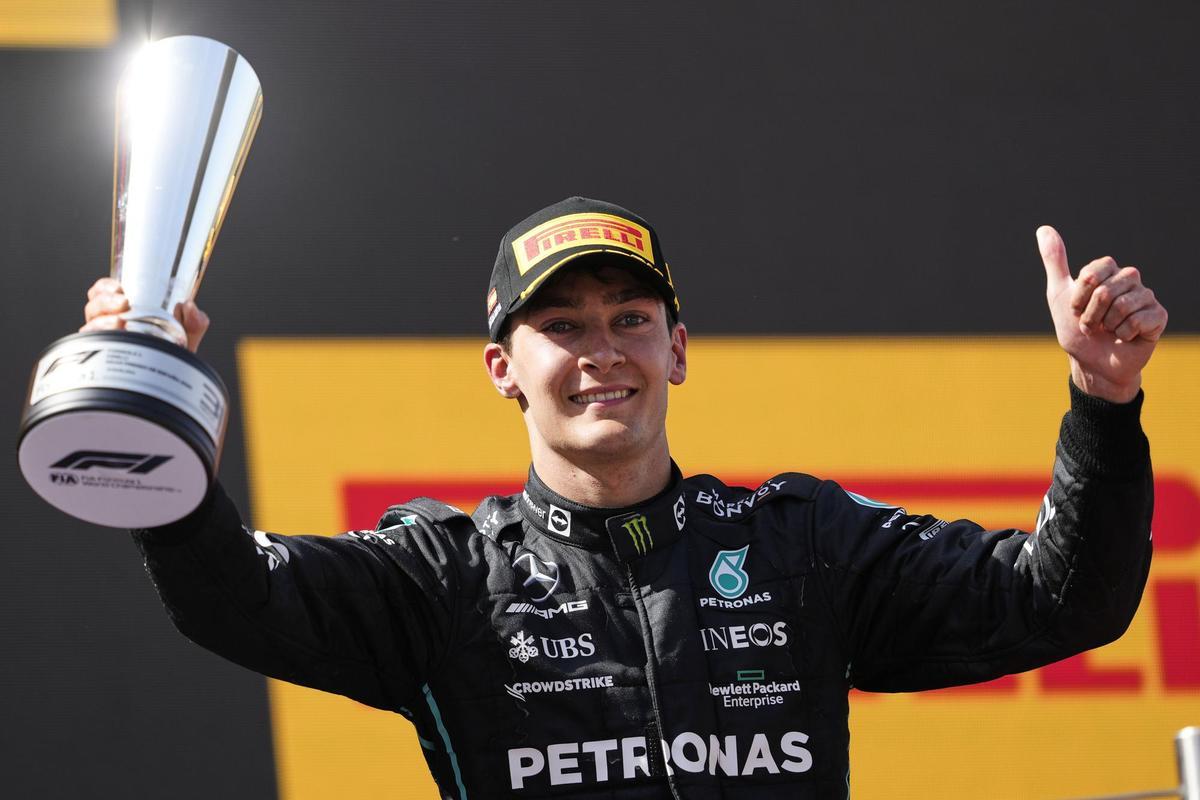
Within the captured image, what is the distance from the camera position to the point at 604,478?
1595 mm

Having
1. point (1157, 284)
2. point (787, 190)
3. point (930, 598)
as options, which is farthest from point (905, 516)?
point (1157, 284)

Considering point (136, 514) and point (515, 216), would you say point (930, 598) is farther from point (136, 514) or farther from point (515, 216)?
point (515, 216)

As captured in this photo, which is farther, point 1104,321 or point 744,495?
point 744,495

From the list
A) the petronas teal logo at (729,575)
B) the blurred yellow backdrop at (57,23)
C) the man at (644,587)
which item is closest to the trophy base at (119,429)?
the man at (644,587)

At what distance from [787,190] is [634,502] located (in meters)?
0.85

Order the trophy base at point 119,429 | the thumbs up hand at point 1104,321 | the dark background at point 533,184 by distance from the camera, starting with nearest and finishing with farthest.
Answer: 1. the trophy base at point 119,429
2. the thumbs up hand at point 1104,321
3. the dark background at point 533,184

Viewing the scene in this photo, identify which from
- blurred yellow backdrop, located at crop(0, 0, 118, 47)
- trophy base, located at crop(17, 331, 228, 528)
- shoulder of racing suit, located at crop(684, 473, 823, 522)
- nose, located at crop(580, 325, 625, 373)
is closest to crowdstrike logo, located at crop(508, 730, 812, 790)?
shoulder of racing suit, located at crop(684, 473, 823, 522)

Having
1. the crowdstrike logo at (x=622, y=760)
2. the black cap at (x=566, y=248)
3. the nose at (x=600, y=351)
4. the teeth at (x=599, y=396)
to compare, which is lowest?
the crowdstrike logo at (x=622, y=760)

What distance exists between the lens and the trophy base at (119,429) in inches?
43.3

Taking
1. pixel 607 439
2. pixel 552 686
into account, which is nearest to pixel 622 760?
pixel 552 686

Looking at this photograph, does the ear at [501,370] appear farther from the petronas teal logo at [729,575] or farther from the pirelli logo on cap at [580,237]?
the petronas teal logo at [729,575]

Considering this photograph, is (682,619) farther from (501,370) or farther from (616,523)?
(501,370)

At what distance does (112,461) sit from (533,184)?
1210mm

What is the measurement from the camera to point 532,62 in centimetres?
226
